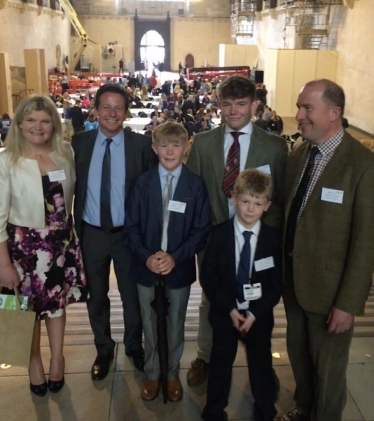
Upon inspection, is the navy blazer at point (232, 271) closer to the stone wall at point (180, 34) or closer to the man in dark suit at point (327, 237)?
the man in dark suit at point (327, 237)

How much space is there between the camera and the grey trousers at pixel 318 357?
2.51 meters

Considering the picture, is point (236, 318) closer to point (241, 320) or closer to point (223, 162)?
point (241, 320)

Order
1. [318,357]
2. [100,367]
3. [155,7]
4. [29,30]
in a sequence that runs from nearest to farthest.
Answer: [318,357]
[100,367]
[29,30]
[155,7]

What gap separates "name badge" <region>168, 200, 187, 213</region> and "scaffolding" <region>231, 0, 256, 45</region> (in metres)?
32.1

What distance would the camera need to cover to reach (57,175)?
2.79 metres

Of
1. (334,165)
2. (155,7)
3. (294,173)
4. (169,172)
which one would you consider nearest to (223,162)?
(169,172)

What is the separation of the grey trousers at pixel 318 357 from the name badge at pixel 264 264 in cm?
16

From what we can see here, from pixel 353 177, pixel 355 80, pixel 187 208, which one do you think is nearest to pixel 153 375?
pixel 187 208

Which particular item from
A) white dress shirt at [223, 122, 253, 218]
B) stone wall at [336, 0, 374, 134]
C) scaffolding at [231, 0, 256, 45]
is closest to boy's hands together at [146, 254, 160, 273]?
white dress shirt at [223, 122, 253, 218]

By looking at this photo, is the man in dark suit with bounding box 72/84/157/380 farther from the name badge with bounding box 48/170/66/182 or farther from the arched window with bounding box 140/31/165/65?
the arched window with bounding box 140/31/165/65

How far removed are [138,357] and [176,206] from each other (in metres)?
1.16

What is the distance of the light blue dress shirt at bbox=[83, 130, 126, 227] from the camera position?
2.99 metres

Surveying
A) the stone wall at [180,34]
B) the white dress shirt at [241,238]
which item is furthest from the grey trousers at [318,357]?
the stone wall at [180,34]

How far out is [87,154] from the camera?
2.99m
